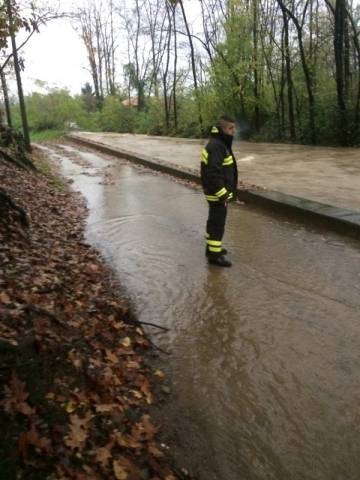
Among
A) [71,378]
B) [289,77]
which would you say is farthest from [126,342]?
[289,77]

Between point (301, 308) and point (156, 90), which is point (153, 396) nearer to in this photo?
point (301, 308)

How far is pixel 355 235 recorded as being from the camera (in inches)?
281

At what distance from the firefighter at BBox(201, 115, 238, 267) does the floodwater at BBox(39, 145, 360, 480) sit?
0.71m

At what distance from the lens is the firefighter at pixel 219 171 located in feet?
19.1

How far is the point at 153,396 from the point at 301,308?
216cm

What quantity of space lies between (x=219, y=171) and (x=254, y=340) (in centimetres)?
241

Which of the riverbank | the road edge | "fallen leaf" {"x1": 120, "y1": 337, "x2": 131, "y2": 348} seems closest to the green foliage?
the road edge

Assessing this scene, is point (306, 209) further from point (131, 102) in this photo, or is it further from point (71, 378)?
point (131, 102)

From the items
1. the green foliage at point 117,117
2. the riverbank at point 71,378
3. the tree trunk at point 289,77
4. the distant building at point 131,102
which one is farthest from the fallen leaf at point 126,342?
the distant building at point 131,102

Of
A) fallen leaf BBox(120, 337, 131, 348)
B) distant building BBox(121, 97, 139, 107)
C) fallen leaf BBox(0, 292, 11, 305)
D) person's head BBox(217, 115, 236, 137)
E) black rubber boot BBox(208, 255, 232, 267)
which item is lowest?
fallen leaf BBox(120, 337, 131, 348)

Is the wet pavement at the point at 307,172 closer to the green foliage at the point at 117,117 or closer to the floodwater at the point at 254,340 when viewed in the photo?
the floodwater at the point at 254,340

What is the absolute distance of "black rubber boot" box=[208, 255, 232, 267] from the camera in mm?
6284

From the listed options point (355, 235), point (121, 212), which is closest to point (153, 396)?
point (355, 235)

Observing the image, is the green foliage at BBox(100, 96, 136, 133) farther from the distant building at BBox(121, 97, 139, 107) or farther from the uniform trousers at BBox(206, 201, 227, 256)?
the uniform trousers at BBox(206, 201, 227, 256)
